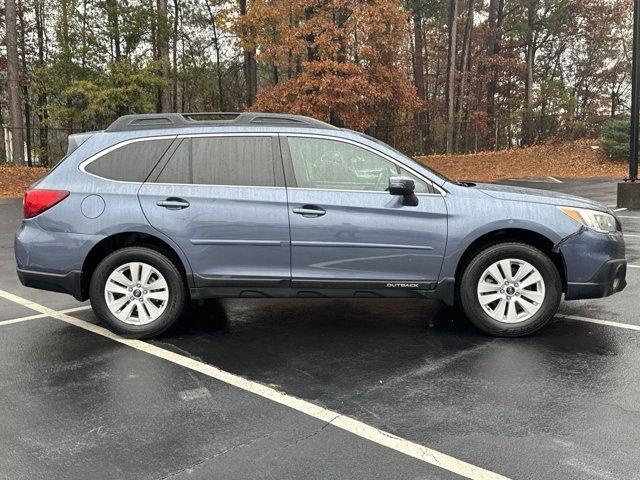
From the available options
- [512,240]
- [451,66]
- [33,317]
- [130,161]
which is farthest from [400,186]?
[451,66]

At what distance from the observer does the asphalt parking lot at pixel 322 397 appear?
309 cm

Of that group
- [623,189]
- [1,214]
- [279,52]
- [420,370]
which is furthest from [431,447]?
[279,52]

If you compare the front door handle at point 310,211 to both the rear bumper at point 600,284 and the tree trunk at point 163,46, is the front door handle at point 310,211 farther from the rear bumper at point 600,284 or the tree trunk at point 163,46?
the tree trunk at point 163,46

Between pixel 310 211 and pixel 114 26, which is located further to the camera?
pixel 114 26

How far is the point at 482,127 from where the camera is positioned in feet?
109

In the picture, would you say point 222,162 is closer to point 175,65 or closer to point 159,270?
point 159,270

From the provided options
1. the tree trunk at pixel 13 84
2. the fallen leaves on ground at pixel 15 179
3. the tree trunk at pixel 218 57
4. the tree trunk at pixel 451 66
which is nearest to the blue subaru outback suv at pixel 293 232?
the fallen leaves on ground at pixel 15 179

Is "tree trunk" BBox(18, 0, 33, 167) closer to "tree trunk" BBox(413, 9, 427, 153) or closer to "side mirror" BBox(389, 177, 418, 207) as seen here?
"tree trunk" BBox(413, 9, 427, 153)

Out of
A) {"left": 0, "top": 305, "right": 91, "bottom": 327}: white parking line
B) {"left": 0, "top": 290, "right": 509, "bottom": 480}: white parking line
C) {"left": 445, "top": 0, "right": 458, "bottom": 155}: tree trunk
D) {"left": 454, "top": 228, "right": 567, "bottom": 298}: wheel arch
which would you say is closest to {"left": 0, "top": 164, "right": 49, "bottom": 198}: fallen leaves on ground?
{"left": 0, "top": 305, "right": 91, "bottom": 327}: white parking line

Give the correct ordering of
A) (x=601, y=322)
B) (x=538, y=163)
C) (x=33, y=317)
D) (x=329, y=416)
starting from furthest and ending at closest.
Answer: (x=538, y=163), (x=33, y=317), (x=601, y=322), (x=329, y=416)

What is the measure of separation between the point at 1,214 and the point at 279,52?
40.4 ft

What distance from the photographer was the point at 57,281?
511cm

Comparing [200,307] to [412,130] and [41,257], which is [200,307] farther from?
[412,130]

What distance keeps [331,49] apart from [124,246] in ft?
61.6
